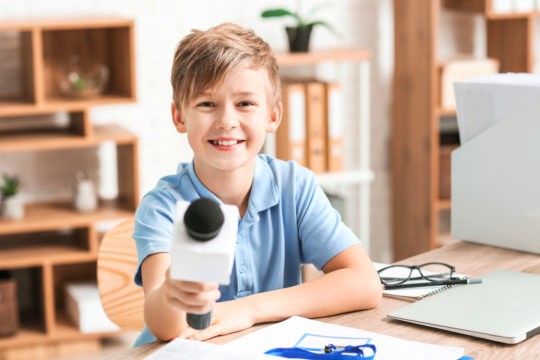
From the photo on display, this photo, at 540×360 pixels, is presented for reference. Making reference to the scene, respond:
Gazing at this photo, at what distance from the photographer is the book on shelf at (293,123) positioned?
3.58 metres

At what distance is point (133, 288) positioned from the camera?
188 centimetres

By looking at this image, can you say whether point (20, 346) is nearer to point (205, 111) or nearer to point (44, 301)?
point (44, 301)

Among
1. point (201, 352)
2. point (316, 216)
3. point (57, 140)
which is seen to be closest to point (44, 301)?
point (57, 140)

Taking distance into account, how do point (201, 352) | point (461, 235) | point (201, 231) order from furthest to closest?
1. point (461, 235)
2. point (201, 352)
3. point (201, 231)

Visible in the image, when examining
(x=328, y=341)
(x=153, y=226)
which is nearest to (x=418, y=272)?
(x=328, y=341)

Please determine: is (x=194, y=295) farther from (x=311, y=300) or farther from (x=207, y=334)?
(x=311, y=300)

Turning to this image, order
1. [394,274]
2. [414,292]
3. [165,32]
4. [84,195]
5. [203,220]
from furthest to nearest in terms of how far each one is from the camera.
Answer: [165,32] < [84,195] < [394,274] < [414,292] < [203,220]

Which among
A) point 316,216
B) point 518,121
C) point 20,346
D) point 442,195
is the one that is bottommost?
point 20,346

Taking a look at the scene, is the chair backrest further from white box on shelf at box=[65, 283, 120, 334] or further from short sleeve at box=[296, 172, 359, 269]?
white box on shelf at box=[65, 283, 120, 334]

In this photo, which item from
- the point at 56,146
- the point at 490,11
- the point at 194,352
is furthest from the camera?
the point at 490,11

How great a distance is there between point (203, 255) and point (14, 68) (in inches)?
102

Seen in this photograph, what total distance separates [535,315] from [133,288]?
78 centimetres

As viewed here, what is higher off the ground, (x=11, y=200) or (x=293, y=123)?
(x=293, y=123)

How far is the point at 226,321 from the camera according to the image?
150cm
